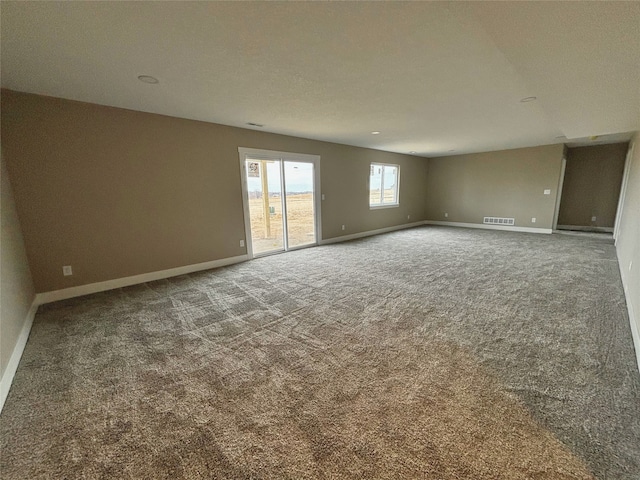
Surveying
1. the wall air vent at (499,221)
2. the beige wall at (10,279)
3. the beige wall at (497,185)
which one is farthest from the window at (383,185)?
the beige wall at (10,279)

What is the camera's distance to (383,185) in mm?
7477

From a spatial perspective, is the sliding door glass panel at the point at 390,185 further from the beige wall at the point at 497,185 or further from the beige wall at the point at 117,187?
the beige wall at the point at 117,187

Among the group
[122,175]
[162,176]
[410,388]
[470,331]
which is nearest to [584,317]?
[470,331]

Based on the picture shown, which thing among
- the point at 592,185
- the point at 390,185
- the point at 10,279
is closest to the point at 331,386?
the point at 10,279

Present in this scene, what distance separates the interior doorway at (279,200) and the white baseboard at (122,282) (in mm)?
736

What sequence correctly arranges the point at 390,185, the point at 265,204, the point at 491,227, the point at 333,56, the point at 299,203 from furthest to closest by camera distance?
the point at 390,185 → the point at 491,227 → the point at 299,203 → the point at 265,204 → the point at 333,56

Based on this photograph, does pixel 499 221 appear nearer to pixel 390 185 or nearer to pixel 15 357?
A: pixel 390 185

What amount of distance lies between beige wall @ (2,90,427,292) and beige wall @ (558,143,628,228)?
8135 millimetres

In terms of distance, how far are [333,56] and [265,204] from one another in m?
3.53

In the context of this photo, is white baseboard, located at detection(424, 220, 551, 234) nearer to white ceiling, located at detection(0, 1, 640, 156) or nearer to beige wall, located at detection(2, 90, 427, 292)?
white ceiling, located at detection(0, 1, 640, 156)

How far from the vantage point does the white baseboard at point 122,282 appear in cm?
299

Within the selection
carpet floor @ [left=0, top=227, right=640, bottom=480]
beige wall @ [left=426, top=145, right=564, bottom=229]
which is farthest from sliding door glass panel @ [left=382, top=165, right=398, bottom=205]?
carpet floor @ [left=0, top=227, right=640, bottom=480]

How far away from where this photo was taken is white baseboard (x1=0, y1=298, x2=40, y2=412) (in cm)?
159

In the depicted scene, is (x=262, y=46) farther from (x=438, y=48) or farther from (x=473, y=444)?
(x=473, y=444)
